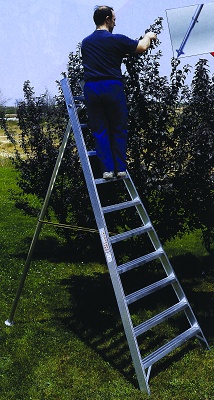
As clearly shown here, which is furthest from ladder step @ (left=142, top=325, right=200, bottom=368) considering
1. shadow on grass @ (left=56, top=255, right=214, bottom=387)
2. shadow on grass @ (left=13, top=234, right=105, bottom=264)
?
shadow on grass @ (left=13, top=234, right=105, bottom=264)

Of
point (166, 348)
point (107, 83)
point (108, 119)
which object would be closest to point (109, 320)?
point (166, 348)

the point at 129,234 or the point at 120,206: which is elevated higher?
the point at 120,206

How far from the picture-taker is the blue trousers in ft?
15.5

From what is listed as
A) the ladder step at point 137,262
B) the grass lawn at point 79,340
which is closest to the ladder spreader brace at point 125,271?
the ladder step at point 137,262

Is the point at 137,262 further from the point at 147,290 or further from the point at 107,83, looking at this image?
the point at 107,83

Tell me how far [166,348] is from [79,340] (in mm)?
1498

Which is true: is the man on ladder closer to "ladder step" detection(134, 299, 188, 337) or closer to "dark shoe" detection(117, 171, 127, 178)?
"dark shoe" detection(117, 171, 127, 178)

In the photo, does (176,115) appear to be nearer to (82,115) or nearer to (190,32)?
(82,115)

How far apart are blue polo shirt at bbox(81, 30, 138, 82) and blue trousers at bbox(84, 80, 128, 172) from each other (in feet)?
0.30

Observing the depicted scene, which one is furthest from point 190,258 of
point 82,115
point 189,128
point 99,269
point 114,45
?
point 114,45

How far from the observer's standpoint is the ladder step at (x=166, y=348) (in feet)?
15.0

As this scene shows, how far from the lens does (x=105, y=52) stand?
15.4ft

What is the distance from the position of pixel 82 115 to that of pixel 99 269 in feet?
9.93

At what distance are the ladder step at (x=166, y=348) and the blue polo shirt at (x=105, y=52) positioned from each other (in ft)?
9.12
